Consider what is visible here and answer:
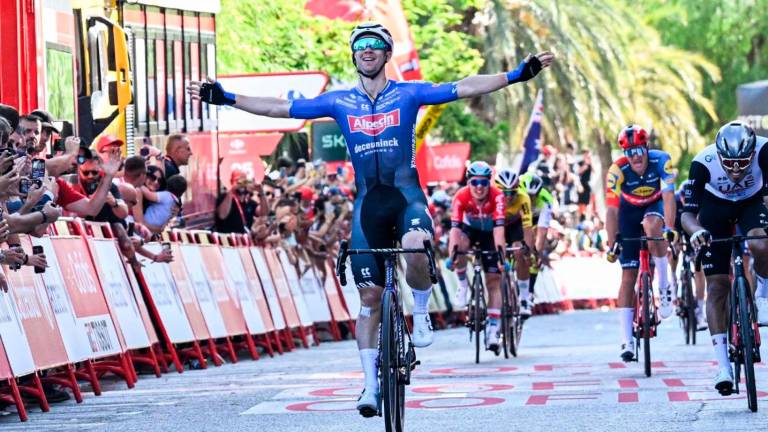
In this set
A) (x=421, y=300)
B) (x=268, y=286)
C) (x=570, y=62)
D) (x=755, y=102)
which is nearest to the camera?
(x=421, y=300)

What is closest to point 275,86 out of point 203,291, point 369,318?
point 203,291

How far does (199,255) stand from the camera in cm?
1994

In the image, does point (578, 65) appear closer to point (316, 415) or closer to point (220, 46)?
point (220, 46)

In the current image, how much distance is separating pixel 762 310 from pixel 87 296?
5646 mm

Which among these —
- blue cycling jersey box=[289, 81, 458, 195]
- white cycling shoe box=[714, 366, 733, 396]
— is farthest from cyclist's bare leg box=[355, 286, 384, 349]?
white cycling shoe box=[714, 366, 733, 396]

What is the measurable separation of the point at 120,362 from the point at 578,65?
32273mm

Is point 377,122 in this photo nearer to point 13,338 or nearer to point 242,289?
point 13,338

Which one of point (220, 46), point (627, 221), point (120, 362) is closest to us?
point (120, 362)

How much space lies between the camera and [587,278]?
4041cm

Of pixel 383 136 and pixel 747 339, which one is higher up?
pixel 383 136

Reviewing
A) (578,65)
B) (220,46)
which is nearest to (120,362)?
(220,46)

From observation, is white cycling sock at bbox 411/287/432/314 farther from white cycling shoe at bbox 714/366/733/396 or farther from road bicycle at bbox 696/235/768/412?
white cycling shoe at bbox 714/366/733/396

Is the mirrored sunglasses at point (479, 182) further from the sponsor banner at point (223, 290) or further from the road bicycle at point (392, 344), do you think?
the road bicycle at point (392, 344)

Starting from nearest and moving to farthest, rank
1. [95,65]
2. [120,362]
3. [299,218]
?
[120,362] → [95,65] → [299,218]
